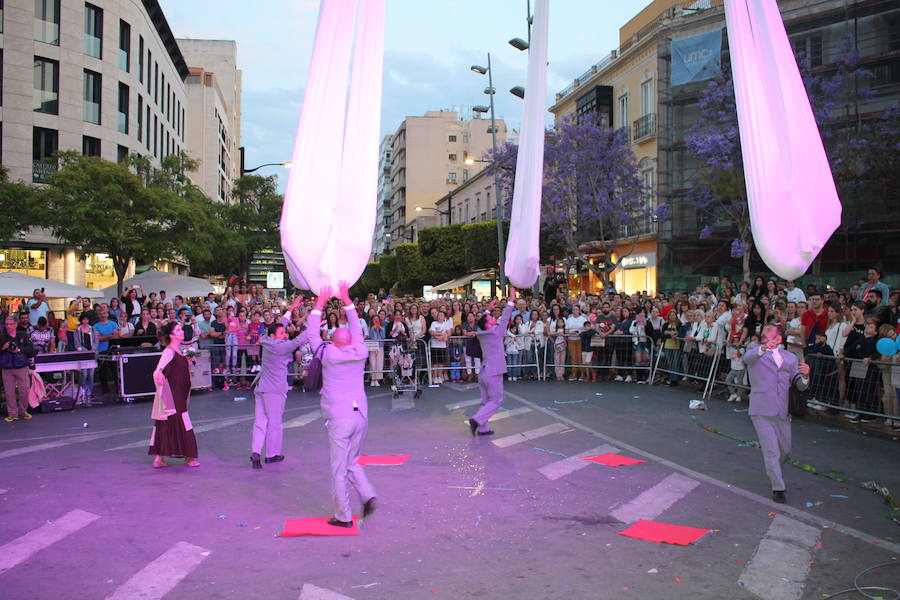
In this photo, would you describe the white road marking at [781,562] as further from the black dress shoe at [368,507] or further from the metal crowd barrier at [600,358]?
the metal crowd barrier at [600,358]

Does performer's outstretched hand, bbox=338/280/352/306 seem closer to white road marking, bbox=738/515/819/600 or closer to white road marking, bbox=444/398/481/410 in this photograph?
white road marking, bbox=738/515/819/600

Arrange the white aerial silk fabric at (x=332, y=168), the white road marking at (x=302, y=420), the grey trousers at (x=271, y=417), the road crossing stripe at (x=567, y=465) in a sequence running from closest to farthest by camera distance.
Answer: the white aerial silk fabric at (x=332, y=168) → the road crossing stripe at (x=567, y=465) → the grey trousers at (x=271, y=417) → the white road marking at (x=302, y=420)

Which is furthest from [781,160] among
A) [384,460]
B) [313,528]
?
[384,460]

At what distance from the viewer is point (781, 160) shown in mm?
5492

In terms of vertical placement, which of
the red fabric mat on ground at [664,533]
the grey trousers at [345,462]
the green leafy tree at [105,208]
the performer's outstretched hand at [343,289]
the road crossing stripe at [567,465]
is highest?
the green leafy tree at [105,208]

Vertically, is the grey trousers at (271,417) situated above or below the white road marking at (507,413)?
above

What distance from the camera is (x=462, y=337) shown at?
18359 mm

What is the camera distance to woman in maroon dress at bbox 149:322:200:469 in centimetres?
910

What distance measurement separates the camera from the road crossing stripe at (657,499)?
274 inches

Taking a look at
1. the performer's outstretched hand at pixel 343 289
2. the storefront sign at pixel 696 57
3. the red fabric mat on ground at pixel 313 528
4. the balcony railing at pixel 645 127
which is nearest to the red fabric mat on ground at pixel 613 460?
the red fabric mat on ground at pixel 313 528

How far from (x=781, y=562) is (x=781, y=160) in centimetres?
303

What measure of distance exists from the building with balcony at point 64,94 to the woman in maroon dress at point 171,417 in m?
22.6

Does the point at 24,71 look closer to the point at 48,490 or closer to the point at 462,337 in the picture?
the point at 462,337

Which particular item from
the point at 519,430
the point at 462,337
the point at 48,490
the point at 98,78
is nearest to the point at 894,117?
the point at 462,337
